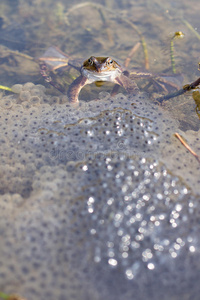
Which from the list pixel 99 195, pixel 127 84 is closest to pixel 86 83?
pixel 127 84

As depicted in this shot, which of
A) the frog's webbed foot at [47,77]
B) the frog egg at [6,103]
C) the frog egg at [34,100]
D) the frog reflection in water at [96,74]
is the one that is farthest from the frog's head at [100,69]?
the frog egg at [6,103]

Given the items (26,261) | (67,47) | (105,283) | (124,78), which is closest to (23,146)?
(26,261)

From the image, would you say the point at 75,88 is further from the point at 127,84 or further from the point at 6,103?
the point at 6,103

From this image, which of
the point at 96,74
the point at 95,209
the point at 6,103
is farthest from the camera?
the point at 96,74

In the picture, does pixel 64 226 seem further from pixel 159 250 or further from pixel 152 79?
pixel 152 79

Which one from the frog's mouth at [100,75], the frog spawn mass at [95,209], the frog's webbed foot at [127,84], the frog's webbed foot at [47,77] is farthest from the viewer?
the frog's webbed foot at [47,77]

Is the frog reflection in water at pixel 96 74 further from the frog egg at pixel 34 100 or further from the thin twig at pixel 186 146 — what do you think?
the thin twig at pixel 186 146
